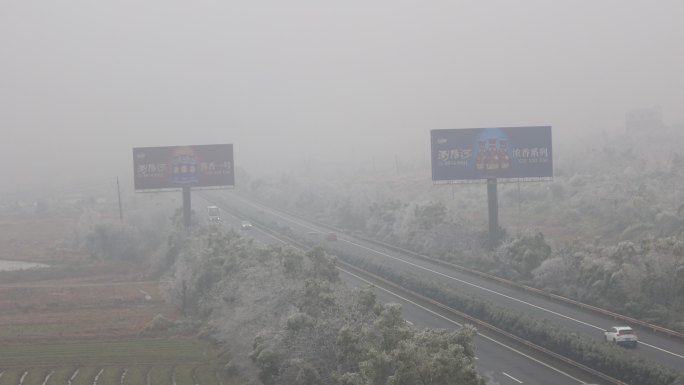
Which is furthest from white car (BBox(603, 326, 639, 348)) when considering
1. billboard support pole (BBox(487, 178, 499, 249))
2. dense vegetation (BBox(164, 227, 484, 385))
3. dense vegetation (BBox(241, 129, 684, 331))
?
billboard support pole (BBox(487, 178, 499, 249))

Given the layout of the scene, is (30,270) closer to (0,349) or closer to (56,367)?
(0,349)

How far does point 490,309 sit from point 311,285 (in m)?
10.1

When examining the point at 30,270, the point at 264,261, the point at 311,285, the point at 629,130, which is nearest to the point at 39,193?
the point at 30,270

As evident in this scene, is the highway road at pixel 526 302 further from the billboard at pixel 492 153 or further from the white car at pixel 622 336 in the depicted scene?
the billboard at pixel 492 153

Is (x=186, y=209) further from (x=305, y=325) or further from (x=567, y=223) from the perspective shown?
(x=305, y=325)

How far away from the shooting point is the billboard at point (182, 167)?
66125mm

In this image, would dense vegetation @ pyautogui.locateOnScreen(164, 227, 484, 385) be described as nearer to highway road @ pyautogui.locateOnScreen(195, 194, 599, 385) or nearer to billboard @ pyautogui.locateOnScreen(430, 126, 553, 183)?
highway road @ pyautogui.locateOnScreen(195, 194, 599, 385)

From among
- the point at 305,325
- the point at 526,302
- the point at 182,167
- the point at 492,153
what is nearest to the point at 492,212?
the point at 492,153

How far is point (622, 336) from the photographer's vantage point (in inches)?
1275

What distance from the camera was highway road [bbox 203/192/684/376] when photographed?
32.0 meters

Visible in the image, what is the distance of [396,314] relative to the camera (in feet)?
87.3

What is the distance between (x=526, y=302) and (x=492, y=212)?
14569 mm

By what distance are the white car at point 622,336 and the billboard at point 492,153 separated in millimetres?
22399

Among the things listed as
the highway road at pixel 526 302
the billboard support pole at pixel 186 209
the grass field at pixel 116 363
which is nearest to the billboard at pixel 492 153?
the highway road at pixel 526 302
